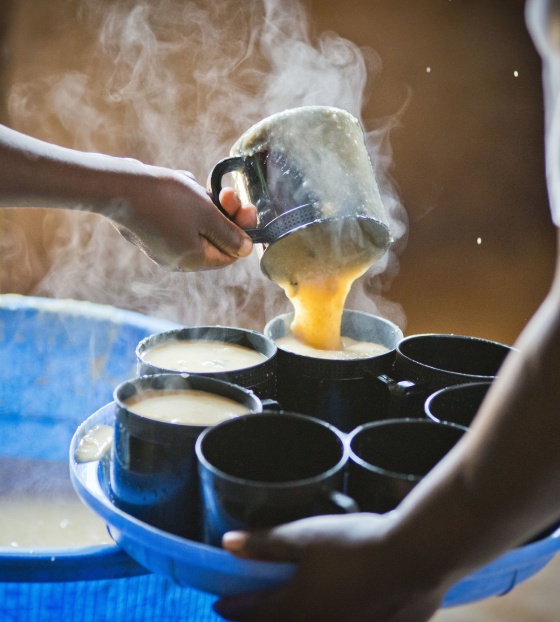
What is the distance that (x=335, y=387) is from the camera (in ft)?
3.82

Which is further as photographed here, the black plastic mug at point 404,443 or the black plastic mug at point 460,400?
the black plastic mug at point 460,400

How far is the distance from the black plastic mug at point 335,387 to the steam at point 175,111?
1358 mm

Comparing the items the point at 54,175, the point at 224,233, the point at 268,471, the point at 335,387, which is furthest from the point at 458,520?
the point at 54,175

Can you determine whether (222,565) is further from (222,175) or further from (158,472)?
(222,175)

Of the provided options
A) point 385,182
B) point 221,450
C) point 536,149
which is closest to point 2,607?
point 221,450

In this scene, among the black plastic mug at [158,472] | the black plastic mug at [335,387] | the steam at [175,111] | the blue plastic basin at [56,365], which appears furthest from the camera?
the steam at [175,111]

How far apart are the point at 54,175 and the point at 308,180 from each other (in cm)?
48

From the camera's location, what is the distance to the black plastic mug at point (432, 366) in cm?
111

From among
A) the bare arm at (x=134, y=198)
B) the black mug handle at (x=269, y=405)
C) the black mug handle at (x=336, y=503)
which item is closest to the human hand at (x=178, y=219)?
Result: the bare arm at (x=134, y=198)

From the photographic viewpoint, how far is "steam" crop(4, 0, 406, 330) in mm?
2717

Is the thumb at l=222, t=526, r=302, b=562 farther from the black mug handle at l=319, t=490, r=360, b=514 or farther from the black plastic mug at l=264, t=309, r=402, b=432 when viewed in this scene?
the black plastic mug at l=264, t=309, r=402, b=432

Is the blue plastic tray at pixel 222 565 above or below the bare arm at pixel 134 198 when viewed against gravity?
below

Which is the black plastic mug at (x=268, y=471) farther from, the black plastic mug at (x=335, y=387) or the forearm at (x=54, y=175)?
the forearm at (x=54, y=175)

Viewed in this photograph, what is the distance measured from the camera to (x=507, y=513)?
649 millimetres
